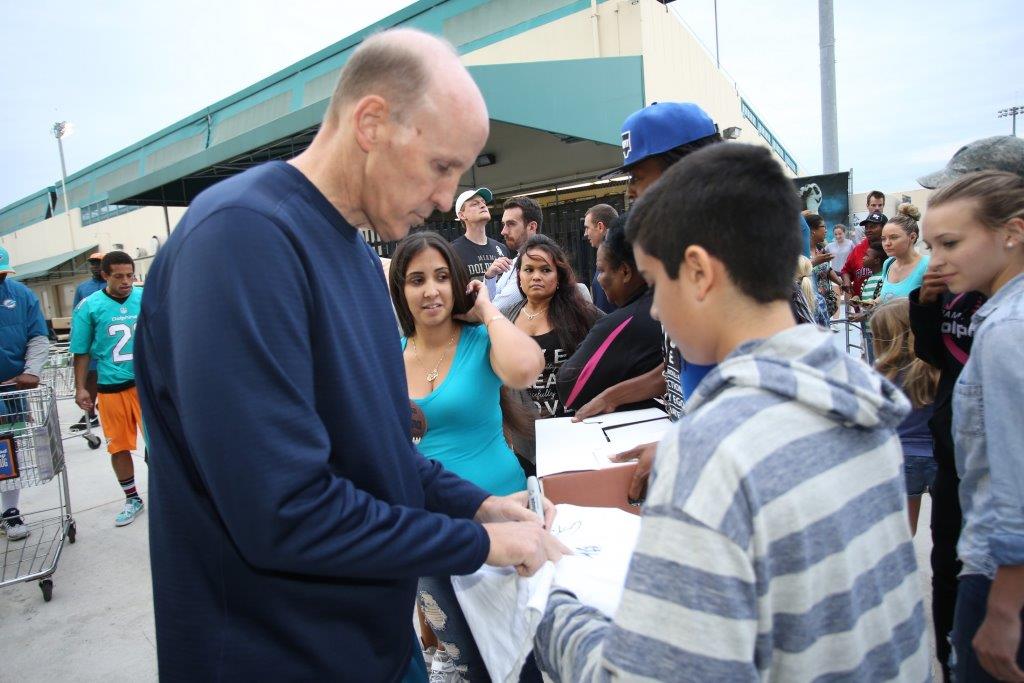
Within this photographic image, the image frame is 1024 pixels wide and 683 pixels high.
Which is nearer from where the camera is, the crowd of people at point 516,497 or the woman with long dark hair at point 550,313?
the crowd of people at point 516,497

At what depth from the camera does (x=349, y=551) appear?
972 mm

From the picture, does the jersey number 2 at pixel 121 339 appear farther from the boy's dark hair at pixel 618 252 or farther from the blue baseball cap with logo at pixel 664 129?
the blue baseball cap with logo at pixel 664 129

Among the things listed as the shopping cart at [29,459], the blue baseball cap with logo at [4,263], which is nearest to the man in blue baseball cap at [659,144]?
the shopping cart at [29,459]

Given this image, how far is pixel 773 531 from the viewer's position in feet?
2.55

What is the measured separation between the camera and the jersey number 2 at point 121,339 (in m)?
5.05

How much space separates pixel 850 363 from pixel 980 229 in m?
1.16

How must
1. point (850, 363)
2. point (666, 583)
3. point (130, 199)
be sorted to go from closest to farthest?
1. point (666, 583)
2. point (850, 363)
3. point (130, 199)

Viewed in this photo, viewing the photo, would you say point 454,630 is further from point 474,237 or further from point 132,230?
point 132,230

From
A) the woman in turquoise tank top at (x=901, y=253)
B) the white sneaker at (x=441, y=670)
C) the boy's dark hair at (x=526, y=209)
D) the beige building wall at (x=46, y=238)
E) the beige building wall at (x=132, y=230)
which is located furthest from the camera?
the beige building wall at (x=46, y=238)

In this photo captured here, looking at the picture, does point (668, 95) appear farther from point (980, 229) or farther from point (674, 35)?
point (980, 229)

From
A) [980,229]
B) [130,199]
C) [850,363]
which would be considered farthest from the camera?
[130,199]

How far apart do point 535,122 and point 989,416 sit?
812 centimetres

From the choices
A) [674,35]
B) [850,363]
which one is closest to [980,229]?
[850,363]

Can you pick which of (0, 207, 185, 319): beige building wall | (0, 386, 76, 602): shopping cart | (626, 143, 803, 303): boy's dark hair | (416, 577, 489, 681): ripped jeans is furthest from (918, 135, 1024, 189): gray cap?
(0, 207, 185, 319): beige building wall
